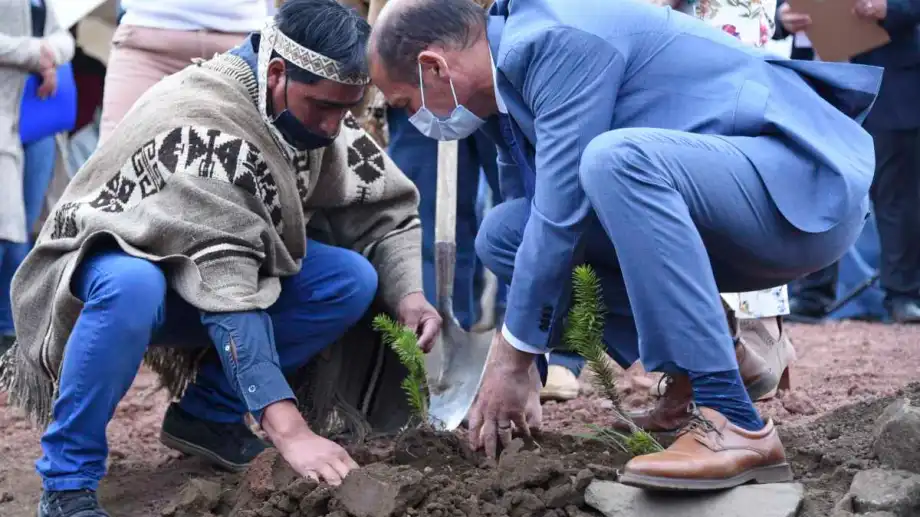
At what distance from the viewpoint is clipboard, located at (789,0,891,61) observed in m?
5.34

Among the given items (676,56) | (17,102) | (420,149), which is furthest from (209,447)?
(17,102)

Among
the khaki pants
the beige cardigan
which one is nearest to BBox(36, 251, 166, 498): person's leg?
the khaki pants

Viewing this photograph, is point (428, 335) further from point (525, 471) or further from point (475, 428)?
point (525, 471)

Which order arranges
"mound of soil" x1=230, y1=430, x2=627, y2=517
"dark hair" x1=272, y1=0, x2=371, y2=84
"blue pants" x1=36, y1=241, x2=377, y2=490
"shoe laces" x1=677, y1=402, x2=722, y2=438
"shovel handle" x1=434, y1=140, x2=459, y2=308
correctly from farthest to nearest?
"shovel handle" x1=434, y1=140, x2=459, y2=308 < "dark hair" x1=272, y1=0, x2=371, y2=84 < "blue pants" x1=36, y1=241, x2=377, y2=490 < "mound of soil" x1=230, y1=430, x2=627, y2=517 < "shoe laces" x1=677, y1=402, x2=722, y2=438

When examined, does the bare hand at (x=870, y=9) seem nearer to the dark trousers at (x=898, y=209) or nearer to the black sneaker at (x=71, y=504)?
the dark trousers at (x=898, y=209)

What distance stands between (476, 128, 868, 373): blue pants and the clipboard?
7.41 feet

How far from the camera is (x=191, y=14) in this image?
5.14 m

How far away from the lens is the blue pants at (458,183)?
4836 millimetres

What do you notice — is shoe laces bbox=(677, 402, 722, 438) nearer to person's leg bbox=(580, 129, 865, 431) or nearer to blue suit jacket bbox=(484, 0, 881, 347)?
person's leg bbox=(580, 129, 865, 431)

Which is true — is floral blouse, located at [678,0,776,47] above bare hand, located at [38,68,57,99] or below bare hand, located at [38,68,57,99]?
above

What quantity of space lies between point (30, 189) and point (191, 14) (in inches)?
52.3

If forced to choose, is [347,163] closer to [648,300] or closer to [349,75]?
[349,75]

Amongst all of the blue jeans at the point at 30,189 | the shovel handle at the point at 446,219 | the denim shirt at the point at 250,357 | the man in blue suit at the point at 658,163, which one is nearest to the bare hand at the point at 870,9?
the shovel handle at the point at 446,219

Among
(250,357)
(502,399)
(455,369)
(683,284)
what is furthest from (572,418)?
(683,284)
